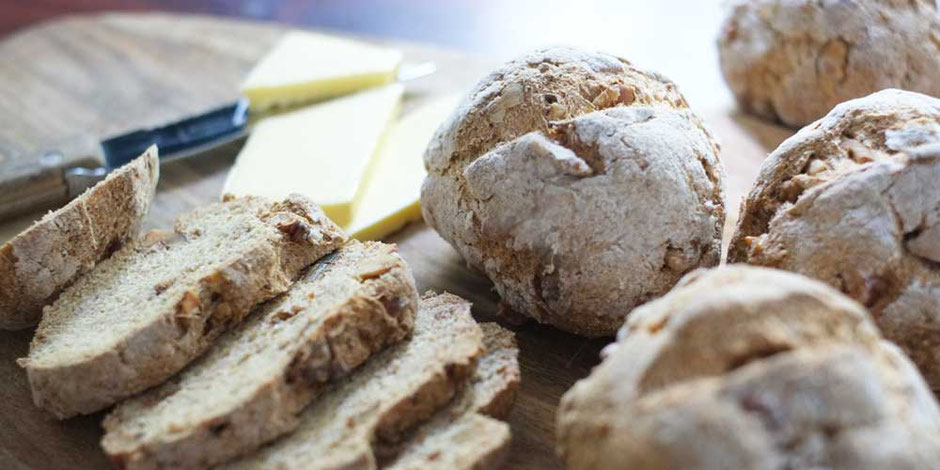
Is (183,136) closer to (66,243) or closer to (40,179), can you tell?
(40,179)

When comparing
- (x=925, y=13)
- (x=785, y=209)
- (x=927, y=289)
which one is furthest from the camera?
(x=925, y=13)

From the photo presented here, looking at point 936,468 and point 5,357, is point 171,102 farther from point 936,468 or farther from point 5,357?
point 936,468

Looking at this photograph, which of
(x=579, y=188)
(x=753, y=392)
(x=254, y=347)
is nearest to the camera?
(x=753, y=392)

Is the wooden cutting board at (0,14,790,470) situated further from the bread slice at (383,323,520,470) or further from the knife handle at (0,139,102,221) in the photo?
the bread slice at (383,323,520,470)

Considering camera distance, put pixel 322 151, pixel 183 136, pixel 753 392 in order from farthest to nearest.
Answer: pixel 183 136, pixel 322 151, pixel 753 392

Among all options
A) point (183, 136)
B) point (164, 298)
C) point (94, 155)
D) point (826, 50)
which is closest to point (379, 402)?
point (164, 298)

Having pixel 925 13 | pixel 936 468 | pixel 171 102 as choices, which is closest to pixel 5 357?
pixel 171 102

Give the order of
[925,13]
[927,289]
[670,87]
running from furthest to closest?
1. [925,13]
2. [670,87]
3. [927,289]
